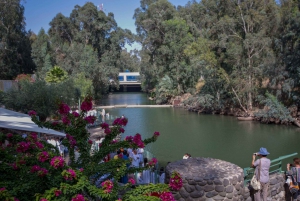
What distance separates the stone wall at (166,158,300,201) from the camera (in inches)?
219

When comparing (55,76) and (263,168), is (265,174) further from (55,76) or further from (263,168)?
(55,76)

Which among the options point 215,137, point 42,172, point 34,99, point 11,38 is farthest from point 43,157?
point 11,38

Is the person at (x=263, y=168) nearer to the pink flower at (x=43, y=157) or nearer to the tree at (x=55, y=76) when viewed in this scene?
the pink flower at (x=43, y=157)

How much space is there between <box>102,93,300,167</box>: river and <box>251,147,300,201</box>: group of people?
6.73 meters

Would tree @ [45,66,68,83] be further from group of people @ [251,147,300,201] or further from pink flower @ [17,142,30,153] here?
pink flower @ [17,142,30,153]

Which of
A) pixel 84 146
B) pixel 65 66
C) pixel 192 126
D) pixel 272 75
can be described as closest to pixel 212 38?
pixel 272 75

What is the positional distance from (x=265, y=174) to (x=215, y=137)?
13845mm

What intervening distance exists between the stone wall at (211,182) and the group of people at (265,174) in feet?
0.86

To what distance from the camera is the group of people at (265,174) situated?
580 centimetres

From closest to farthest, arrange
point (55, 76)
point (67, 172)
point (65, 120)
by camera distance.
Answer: point (67, 172), point (65, 120), point (55, 76)

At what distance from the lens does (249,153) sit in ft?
50.0

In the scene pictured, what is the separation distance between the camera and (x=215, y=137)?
19.5 meters

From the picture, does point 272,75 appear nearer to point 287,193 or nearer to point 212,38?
point 212,38

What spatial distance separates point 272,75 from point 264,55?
272cm
